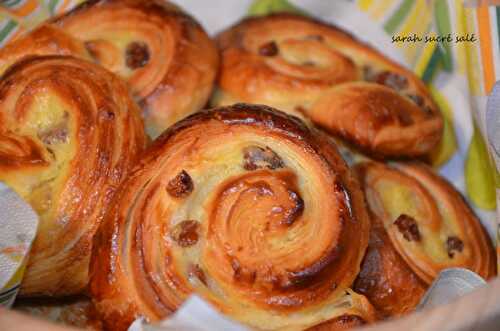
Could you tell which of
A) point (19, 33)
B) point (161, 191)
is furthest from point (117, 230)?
point (19, 33)

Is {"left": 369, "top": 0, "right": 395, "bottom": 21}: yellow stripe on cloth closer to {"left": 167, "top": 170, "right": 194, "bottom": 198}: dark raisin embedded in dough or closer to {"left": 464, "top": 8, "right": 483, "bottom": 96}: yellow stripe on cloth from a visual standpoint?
{"left": 464, "top": 8, "right": 483, "bottom": 96}: yellow stripe on cloth

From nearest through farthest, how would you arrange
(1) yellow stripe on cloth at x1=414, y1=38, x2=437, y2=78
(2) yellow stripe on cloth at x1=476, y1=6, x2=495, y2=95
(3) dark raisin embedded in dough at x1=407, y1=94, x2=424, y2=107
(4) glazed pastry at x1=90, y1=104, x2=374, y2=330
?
1. (4) glazed pastry at x1=90, y1=104, x2=374, y2=330
2. (2) yellow stripe on cloth at x1=476, y1=6, x2=495, y2=95
3. (3) dark raisin embedded in dough at x1=407, y1=94, x2=424, y2=107
4. (1) yellow stripe on cloth at x1=414, y1=38, x2=437, y2=78

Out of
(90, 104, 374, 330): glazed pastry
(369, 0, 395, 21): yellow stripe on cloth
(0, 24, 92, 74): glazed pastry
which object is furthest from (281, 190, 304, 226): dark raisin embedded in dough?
(369, 0, 395, 21): yellow stripe on cloth

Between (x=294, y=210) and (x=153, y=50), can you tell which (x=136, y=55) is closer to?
(x=153, y=50)

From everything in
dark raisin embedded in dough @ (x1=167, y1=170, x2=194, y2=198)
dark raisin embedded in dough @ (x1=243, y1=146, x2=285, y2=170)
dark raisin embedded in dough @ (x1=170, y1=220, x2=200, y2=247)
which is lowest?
dark raisin embedded in dough @ (x1=170, y1=220, x2=200, y2=247)

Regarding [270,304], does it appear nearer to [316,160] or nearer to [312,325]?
[312,325]

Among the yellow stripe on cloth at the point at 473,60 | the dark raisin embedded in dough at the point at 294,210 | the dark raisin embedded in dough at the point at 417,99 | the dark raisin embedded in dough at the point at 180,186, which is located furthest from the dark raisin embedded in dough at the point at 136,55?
the yellow stripe on cloth at the point at 473,60
